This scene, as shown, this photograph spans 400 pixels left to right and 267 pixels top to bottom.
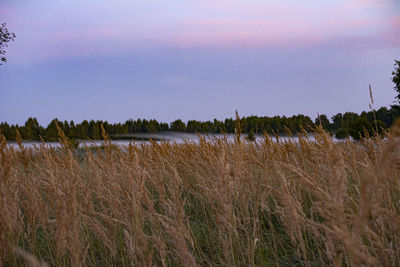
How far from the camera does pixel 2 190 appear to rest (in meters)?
2.06

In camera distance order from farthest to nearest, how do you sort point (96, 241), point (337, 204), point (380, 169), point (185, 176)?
point (185, 176), point (96, 241), point (337, 204), point (380, 169)

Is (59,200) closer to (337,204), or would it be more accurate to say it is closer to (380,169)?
(337,204)

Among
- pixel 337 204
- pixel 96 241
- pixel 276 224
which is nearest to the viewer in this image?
pixel 337 204

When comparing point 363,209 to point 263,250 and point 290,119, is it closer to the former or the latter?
point 263,250

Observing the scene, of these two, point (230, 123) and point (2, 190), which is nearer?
Answer: point (2, 190)

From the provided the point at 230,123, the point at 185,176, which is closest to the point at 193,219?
the point at 185,176

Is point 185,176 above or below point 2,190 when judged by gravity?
below

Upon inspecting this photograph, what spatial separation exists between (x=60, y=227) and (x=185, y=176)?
343 centimetres

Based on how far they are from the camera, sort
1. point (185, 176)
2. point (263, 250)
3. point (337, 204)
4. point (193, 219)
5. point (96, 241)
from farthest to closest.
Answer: point (185, 176) < point (193, 219) < point (96, 241) < point (263, 250) < point (337, 204)

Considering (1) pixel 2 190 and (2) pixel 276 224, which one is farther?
(2) pixel 276 224

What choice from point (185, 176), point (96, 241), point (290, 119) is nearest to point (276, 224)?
point (185, 176)

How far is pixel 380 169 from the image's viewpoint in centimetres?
112

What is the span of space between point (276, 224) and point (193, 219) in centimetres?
104

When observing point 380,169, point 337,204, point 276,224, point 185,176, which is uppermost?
point 380,169
